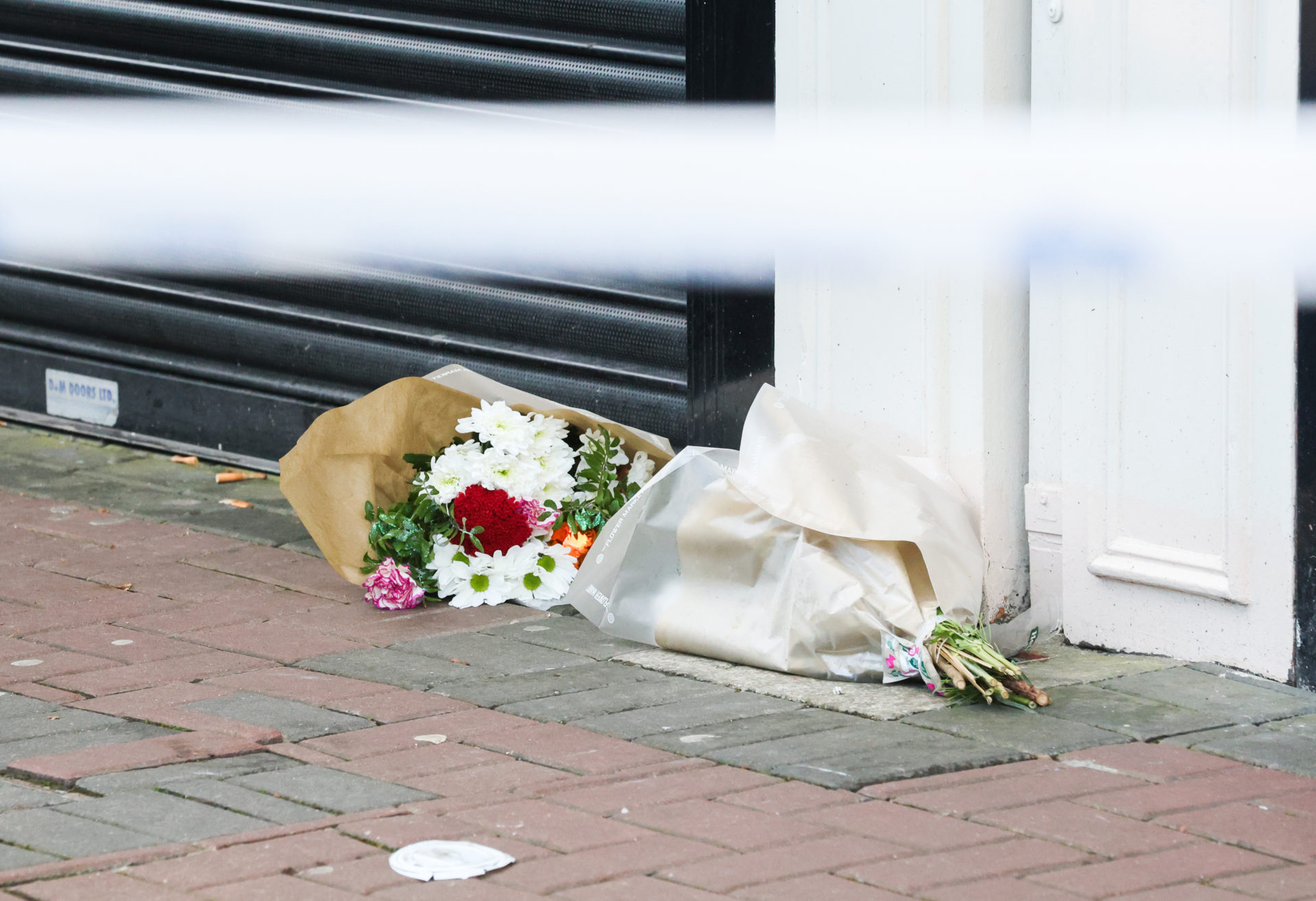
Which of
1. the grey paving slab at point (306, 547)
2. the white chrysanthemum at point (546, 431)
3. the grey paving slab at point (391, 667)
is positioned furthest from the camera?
the grey paving slab at point (306, 547)

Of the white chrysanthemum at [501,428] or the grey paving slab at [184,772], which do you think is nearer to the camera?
the grey paving slab at [184,772]

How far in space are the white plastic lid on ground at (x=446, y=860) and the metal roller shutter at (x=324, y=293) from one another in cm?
221

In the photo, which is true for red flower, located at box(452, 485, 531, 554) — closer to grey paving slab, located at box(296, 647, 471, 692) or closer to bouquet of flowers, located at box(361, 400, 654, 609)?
bouquet of flowers, located at box(361, 400, 654, 609)

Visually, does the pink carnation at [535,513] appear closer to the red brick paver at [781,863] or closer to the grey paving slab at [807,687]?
the grey paving slab at [807,687]

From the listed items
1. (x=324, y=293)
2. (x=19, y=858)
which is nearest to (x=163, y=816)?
(x=19, y=858)

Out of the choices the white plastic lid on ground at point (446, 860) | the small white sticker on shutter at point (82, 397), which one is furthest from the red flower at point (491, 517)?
the small white sticker on shutter at point (82, 397)

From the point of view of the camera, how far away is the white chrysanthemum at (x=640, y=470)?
463 centimetres

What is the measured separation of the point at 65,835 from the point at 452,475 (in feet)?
5.65

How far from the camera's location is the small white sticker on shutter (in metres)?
6.29

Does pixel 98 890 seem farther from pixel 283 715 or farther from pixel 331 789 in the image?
pixel 283 715

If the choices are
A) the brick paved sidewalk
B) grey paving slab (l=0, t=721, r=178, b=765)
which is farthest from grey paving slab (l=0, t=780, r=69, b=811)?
grey paving slab (l=0, t=721, r=178, b=765)

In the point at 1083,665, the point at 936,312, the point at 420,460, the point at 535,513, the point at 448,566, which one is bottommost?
the point at 1083,665

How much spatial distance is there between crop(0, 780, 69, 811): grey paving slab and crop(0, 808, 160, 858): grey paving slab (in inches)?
1.6

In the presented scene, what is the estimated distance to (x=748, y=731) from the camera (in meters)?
3.43
